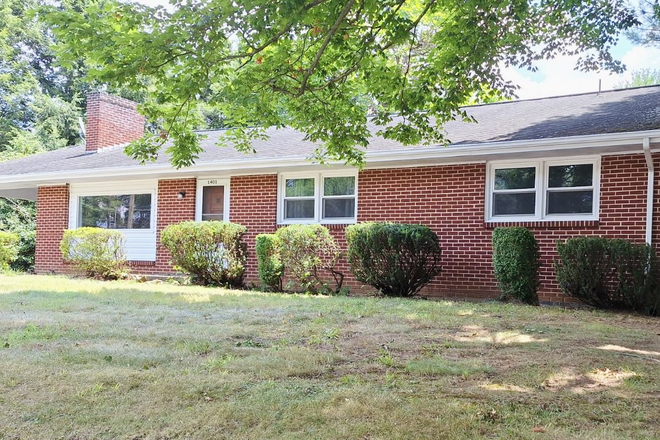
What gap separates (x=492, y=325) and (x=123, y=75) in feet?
16.1

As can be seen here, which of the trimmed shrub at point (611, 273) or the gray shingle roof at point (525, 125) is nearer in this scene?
the trimmed shrub at point (611, 273)

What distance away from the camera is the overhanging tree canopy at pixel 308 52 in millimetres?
5238

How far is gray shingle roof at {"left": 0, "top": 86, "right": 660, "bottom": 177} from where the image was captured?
971 cm

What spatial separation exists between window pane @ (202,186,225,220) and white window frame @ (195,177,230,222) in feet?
0.23

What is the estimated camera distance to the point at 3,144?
1235 inches

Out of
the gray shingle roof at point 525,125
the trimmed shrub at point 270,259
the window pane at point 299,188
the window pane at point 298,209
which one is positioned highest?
the gray shingle roof at point 525,125

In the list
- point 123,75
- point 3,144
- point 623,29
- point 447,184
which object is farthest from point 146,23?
point 3,144

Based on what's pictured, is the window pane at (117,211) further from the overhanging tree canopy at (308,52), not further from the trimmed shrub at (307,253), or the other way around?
the overhanging tree canopy at (308,52)

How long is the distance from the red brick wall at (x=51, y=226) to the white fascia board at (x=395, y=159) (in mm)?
384

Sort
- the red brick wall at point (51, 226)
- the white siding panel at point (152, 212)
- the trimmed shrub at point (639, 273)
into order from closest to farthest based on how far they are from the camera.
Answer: the trimmed shrub at point (639, 273)
the white siding panel at point (152, 212)
the red brick wall at point (51, 226)

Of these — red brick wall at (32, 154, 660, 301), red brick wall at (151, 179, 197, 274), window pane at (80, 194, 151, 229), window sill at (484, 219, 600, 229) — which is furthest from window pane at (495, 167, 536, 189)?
window pane at (80, 194, 151, 229)

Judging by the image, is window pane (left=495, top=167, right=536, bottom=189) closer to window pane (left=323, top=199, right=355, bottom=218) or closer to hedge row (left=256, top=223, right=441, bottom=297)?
hedge row (left=256, top=223, right=441, bottom=297)

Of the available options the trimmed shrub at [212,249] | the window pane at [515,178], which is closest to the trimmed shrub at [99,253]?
the trimmed shrub at [212,249]

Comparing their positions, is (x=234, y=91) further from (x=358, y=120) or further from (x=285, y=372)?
(x=285, y=372)
